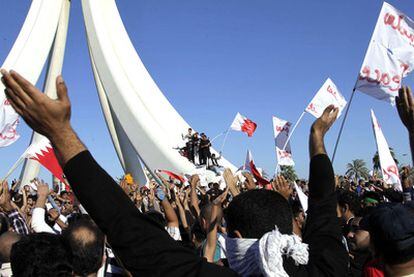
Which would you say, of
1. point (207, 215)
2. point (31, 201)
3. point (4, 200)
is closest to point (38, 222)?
point (4, 200)

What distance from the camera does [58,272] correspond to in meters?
1.54

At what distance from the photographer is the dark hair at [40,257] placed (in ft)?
5.02

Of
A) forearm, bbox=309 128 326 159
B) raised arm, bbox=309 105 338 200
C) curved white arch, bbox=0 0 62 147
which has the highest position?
curved white arch, bbox=0 0 62 147

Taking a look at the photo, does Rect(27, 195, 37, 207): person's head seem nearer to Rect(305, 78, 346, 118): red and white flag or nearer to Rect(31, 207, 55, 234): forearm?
Rect(31, 207, 55, 234): forearm

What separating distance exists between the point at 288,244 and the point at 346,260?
0.83 ft

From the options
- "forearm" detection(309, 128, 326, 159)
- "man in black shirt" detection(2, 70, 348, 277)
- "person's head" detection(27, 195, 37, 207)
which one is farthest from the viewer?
"person's head" detection(27, 195, 37, 207)

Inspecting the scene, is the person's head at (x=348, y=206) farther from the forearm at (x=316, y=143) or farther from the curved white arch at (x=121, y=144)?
the curved white arch at (x=121, y=144)

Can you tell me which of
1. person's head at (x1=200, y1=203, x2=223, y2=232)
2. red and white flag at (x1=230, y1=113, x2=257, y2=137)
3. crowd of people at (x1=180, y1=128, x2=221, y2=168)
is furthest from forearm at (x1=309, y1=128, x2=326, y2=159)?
crowd of people at (x1=180, y1=128, x2=221, y2=168)

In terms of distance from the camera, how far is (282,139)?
397 inches

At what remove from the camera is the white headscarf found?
1.31 m

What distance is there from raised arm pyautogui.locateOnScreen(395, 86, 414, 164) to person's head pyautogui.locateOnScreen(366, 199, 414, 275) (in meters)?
0.63

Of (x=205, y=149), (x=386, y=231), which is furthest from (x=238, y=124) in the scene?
(x=386, y=231)

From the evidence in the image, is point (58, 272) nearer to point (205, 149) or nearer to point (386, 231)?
point (386, 231)

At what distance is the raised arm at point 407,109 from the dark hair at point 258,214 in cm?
93
